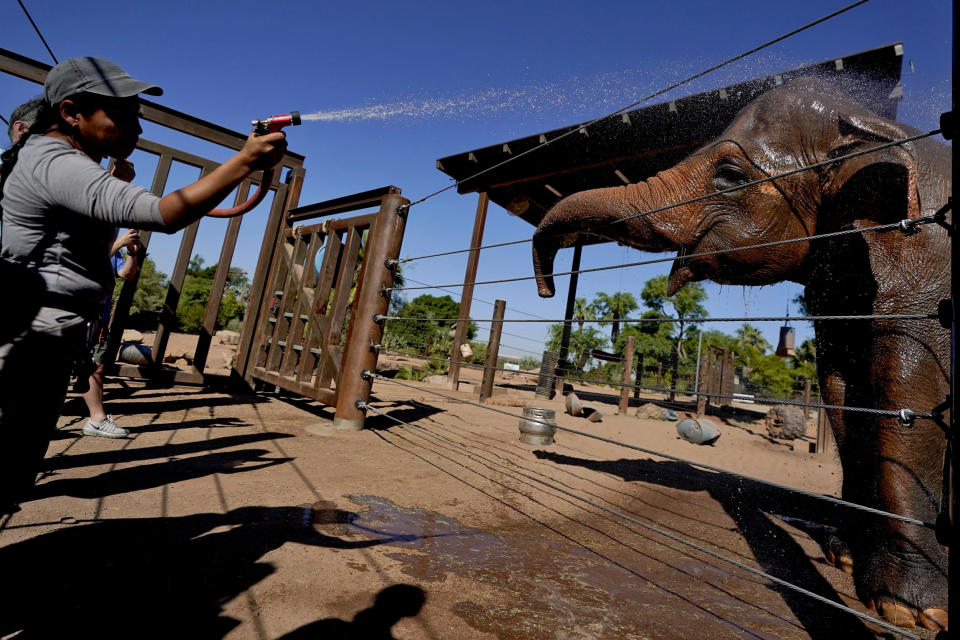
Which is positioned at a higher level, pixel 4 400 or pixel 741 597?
pixel 4 400

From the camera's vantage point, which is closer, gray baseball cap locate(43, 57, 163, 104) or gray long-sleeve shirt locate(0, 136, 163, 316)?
gray long-sleeve shirt locate(0, 136, 163, 316)

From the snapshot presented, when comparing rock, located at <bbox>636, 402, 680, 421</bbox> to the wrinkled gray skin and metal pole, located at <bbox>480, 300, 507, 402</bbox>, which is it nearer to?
metal pole, located at <bbox>480, 300, 507, 402</bbox>

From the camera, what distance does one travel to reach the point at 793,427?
11844mm

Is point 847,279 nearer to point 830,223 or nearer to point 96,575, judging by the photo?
point 830,223

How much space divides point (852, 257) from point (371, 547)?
8.25 feet

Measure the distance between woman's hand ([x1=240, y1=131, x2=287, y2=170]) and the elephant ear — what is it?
233cm

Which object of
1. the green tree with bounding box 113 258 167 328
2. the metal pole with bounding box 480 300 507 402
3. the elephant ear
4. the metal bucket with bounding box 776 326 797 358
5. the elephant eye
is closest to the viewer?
the elephant ear

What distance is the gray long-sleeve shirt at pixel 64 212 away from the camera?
1.12m

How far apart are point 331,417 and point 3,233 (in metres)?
3.59

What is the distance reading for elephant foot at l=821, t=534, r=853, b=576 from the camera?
2.29 m

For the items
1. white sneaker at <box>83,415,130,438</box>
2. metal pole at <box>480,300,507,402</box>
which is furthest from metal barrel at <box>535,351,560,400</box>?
white sneaker at <box>83,415,130,438</box>

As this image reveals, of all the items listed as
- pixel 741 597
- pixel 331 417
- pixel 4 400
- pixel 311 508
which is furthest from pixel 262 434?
pixel 741 597

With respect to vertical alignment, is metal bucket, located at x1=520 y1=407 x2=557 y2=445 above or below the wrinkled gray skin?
below

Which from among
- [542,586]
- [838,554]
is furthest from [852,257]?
[542,586]
